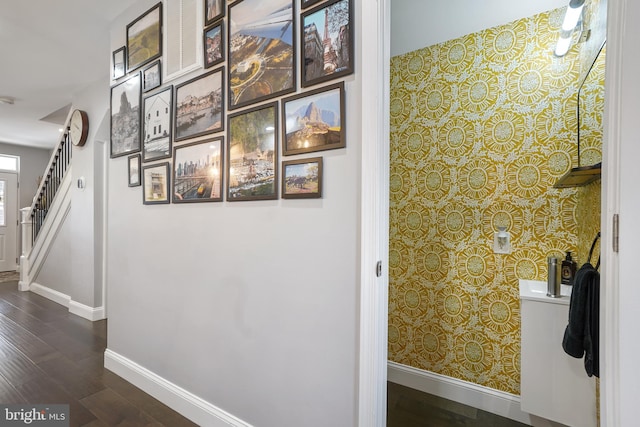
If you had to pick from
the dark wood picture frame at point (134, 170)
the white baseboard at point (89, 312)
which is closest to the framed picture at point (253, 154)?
the dark wood picture frame at point (134, 170)

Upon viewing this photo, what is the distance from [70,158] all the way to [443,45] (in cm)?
461

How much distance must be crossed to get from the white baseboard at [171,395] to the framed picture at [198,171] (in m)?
1.14

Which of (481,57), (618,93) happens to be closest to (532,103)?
(481,57)

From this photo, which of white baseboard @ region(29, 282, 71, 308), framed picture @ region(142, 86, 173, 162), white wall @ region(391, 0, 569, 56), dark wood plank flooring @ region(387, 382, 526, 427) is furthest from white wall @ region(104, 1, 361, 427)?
white baseboard @ region(29, 282, 71, 308)

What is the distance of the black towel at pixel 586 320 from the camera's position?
3.95ft

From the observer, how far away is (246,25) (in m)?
1.66

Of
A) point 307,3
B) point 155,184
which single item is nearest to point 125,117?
point 155,184

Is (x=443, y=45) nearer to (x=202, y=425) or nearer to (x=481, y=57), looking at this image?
(x=481, y=57)

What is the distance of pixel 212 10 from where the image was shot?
182 cm

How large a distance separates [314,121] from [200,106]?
85 centimetres

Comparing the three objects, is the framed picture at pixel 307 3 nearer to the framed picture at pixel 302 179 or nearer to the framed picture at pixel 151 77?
the framed picture at pixel 302 179

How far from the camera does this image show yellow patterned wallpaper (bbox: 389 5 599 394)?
1869mm

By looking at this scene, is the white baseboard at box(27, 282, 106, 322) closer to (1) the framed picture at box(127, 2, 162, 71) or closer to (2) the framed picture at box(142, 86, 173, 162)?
(2) the framed picture at box(142, 86, 173, 162)

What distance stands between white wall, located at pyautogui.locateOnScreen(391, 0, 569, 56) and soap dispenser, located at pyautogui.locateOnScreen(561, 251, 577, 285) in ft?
4.63
